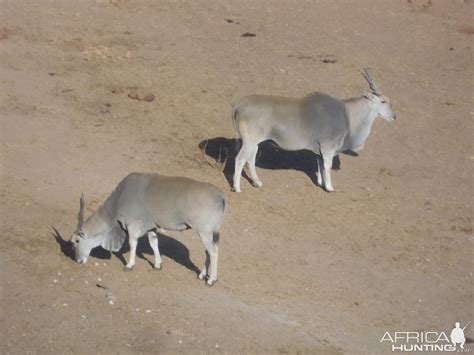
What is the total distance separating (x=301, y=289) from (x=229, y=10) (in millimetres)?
9916

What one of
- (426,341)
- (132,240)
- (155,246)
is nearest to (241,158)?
(155,246)

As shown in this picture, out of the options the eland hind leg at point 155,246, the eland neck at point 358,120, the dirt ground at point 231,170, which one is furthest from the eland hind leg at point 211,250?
the eland neck at point 358,120

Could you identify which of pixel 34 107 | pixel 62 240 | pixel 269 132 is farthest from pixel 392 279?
pixel 34 107


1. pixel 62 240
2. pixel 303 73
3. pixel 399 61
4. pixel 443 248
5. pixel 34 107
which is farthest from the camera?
pixel 399 61

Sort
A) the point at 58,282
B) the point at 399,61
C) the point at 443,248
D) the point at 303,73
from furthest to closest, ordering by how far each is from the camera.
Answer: the point at 399,61 < the point at 303,73 < the point at 443,248 < the point at 58,282

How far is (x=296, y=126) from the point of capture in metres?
14.7

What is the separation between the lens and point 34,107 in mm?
16297

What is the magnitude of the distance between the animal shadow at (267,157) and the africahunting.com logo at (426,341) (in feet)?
12.3

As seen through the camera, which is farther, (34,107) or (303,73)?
(303,73)

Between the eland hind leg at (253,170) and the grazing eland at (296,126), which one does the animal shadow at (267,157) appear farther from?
the grazing eland at (296,126)

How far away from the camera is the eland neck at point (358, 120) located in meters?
15.5

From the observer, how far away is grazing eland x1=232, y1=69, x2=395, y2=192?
1457 centimetres

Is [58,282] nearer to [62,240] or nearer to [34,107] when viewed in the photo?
[62,240]

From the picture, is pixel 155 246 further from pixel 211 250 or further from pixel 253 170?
pixel 253 170
